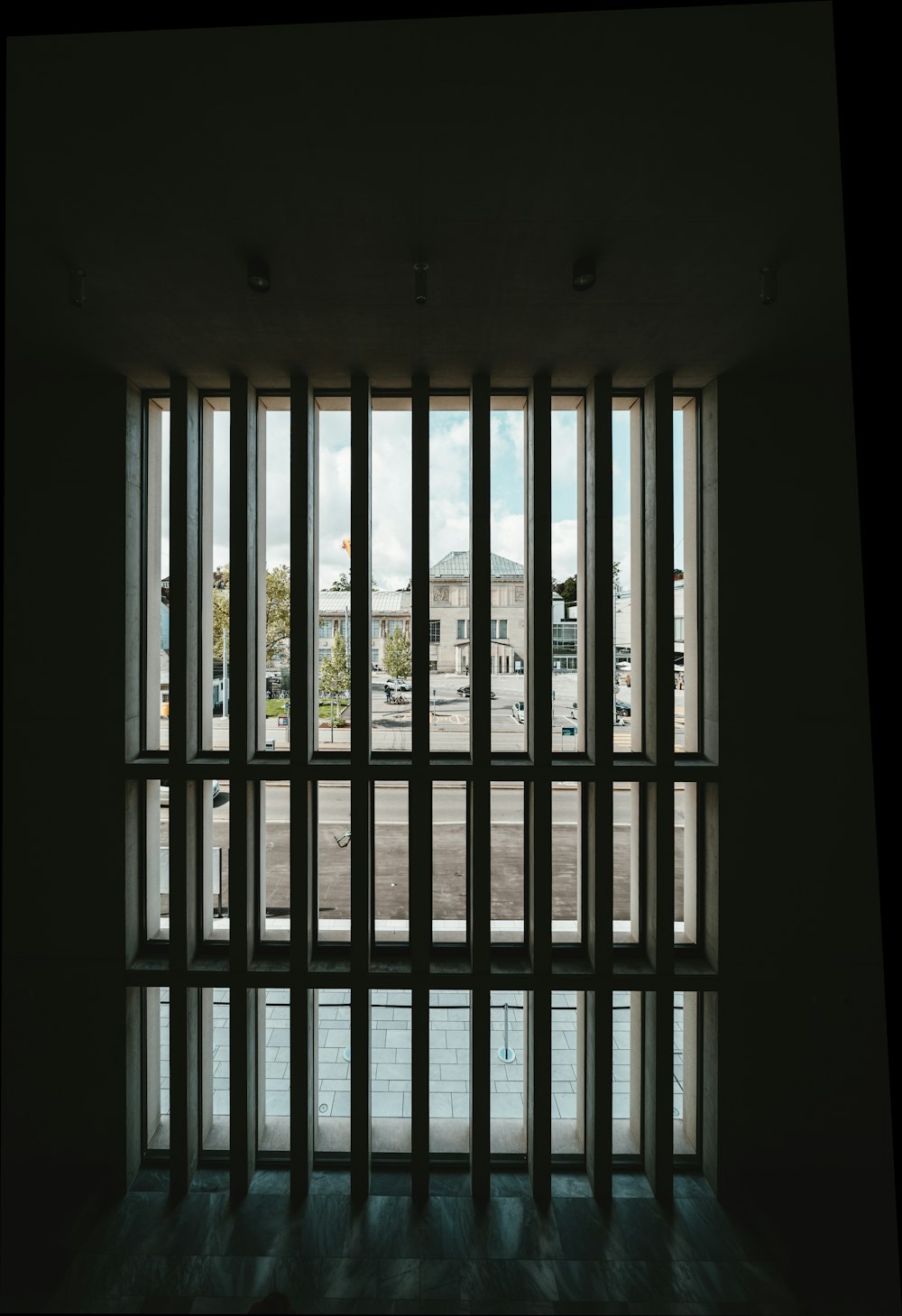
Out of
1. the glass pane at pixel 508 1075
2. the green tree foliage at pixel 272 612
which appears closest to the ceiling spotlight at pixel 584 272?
the green tree foliage at pixel 272 612

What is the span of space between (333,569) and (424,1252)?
16.7 ft

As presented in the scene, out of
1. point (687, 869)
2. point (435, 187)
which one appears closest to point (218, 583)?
point (435, 187)

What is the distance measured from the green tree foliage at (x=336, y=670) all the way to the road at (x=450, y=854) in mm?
879

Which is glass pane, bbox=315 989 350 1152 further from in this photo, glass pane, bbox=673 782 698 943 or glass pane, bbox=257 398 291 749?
glass pane, bbox=673 782 698 943

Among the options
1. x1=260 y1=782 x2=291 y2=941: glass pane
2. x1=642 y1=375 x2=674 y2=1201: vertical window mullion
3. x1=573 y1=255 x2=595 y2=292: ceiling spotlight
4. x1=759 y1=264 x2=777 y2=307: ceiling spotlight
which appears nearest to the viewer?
x1=573 y1=255 x2=595 y2=292: ceiling spotlight

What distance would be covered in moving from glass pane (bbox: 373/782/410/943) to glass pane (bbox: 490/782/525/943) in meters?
0.74

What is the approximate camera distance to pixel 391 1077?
526 centimetres

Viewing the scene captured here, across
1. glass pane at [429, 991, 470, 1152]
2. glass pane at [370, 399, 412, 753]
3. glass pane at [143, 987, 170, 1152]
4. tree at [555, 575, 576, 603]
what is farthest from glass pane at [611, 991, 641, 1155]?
glass pane at [143, 987, 170, 1152]

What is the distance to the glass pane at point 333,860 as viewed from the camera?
212 inches

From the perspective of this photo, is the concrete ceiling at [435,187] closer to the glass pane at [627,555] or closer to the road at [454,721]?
the glass pane at [627,555]

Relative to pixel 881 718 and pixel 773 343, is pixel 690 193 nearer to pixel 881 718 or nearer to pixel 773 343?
pixel 773 343

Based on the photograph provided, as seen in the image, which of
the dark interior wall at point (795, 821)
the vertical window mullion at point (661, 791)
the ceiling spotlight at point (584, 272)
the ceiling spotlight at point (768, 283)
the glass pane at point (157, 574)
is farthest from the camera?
the glass pane at point (157, 574)

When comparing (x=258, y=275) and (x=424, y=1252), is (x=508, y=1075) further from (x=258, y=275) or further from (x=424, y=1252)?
Result: (x=258, y=275)

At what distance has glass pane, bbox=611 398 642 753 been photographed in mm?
5281
